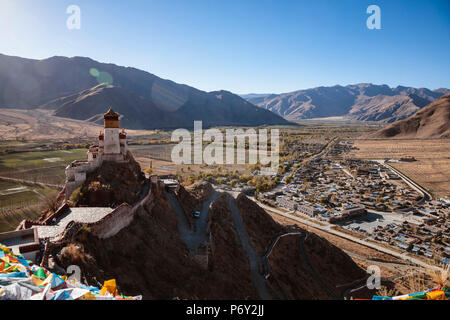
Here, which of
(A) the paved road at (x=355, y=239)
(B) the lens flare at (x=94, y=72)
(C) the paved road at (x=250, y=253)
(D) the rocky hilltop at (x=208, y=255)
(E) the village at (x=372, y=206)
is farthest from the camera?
(B) the lens flare at (x=94, y=72)

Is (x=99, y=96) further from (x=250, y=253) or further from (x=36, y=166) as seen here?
(x=250, y=253)

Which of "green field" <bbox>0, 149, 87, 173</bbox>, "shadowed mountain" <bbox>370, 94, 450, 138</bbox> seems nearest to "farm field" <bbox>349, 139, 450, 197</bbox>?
"shadowed mountain" <bbox>370, 94, 450, 138</bbox>

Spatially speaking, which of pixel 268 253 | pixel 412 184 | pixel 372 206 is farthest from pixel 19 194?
pixel 412 184

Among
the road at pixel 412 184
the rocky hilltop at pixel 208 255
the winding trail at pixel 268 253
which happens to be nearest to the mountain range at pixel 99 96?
the road at pixel 412 184

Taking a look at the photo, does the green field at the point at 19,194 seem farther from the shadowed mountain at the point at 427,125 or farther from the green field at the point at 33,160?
the shadowed mountain at the point at 427,125

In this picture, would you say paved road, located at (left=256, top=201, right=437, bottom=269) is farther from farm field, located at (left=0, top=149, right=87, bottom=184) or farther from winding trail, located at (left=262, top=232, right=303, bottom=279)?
farm field, located at (left=0, top=149, right=87, bottom=184)
